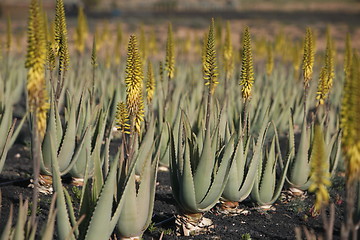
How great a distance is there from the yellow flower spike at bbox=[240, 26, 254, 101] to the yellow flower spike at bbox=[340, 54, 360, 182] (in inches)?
62.5

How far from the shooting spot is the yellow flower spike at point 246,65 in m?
3.89

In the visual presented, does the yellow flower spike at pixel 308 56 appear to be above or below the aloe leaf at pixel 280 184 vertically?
above

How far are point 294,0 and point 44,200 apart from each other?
91.3 meters

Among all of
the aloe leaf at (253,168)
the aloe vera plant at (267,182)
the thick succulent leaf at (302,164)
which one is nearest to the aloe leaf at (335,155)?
the thick succulent leaf at (302,164)

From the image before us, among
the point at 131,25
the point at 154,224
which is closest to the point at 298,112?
the point at 154,224

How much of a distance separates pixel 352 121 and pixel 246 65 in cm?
176

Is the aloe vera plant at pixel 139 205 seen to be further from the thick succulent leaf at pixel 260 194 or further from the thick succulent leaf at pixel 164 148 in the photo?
the thick succulent leaf at pixel 164 148

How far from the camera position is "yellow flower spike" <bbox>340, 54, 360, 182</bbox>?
223 cm

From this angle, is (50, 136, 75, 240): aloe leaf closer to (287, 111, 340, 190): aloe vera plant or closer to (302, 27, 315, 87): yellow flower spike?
(287, 111, 340, 190): aloe vera plant

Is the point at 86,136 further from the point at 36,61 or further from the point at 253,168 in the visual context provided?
the point at 36,61

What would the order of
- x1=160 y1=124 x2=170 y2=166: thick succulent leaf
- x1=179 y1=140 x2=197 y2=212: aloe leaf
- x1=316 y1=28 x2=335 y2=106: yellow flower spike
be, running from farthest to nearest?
x1=160 y1=124 x2=170 y2=166: thick succulent leaf, x1=316 y1=28 x2=335 y2=106: yellow flower spike, x1=179 y1=140 x2=197 y2=212: aloe leaf

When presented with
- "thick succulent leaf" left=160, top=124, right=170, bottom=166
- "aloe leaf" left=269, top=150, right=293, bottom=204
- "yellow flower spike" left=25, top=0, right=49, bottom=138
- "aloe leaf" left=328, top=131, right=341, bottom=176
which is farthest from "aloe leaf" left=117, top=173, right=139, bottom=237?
"aloe leaf" left=328, top=131, right=341, bottom=176

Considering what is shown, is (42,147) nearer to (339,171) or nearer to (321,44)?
(339,171)

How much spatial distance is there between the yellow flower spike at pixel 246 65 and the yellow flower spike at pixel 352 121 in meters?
1.59
